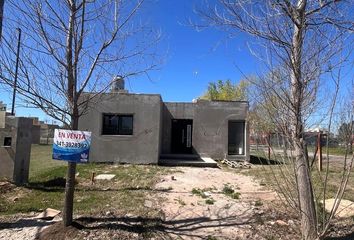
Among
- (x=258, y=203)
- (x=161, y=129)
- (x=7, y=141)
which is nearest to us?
(x=258, y=203)

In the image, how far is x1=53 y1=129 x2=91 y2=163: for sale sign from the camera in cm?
630

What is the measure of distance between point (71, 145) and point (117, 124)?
12546 mm

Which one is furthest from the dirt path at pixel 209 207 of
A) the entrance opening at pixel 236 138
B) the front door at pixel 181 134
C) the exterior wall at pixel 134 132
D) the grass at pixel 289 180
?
the front door at pixel 181 134

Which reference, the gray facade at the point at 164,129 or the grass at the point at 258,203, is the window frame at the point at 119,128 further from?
the grass at the point at 258,203

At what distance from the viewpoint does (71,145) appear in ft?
20.9

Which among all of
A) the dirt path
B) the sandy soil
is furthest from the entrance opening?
the sandy soil

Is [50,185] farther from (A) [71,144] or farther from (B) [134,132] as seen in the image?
(B) [134,132]

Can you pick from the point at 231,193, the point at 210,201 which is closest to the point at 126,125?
the point at 231,193

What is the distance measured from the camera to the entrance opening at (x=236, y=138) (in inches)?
829

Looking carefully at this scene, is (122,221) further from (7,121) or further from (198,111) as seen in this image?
(198,111)

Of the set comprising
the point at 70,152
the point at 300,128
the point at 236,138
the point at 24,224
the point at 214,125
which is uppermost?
the point at 214,125

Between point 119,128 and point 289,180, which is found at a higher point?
point 119,128

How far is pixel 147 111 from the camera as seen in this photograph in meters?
18.6

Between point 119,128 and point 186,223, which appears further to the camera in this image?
point 119,128
